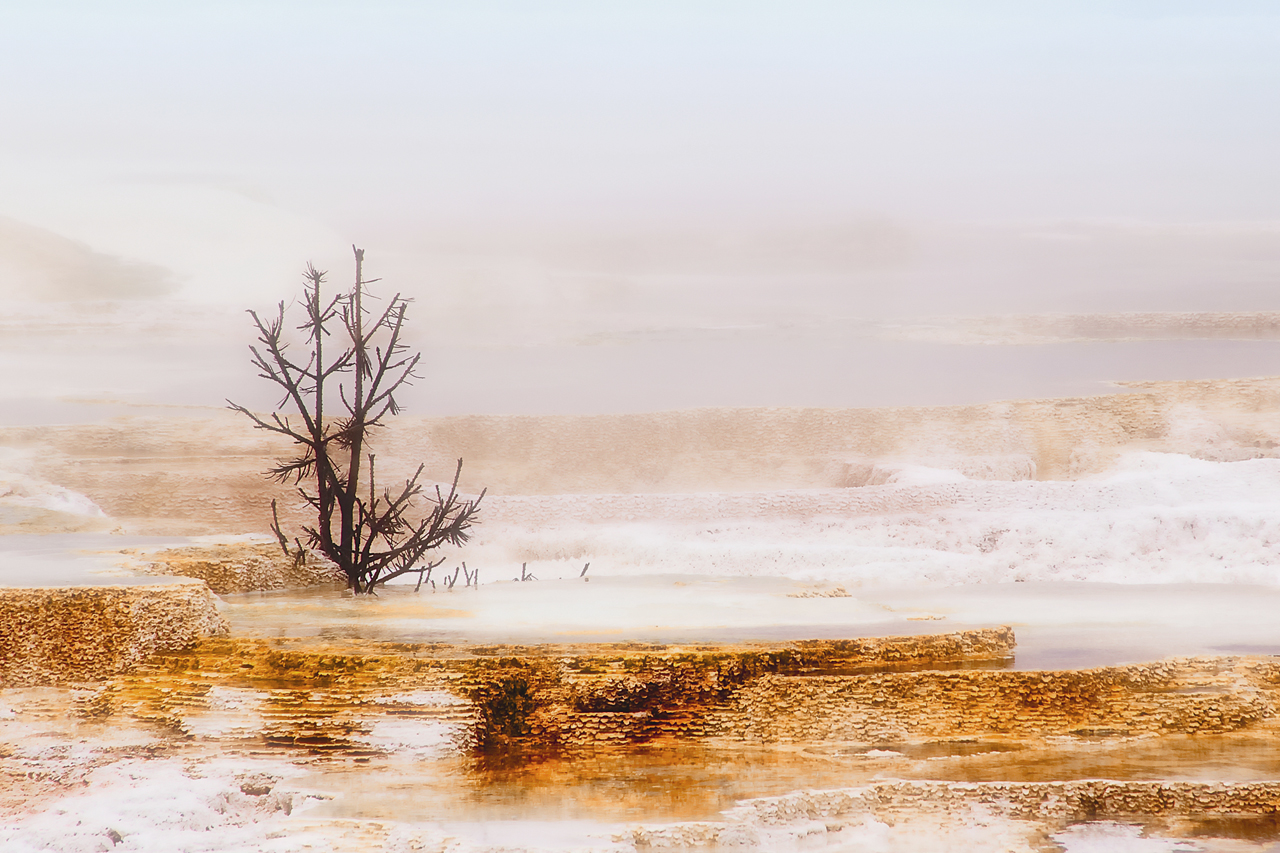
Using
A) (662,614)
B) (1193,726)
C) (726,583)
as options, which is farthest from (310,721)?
(1193,726)

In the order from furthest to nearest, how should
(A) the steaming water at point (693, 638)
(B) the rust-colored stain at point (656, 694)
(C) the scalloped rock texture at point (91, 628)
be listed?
(C) the scalloped rock texture at point (91, 628) → (B) the rust-colored stain at point (656, 694) → (A) the steaming water at point (693, 638)

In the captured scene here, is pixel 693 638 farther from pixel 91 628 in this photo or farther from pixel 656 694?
pixel 91 628

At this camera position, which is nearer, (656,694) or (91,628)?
(656,694)

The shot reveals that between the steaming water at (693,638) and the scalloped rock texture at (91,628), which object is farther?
the scalloped rock texture at (91,628)

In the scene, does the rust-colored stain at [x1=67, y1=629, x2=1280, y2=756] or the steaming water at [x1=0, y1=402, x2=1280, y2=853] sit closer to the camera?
the steaming water at [x1=0, y1=402, x2=1280, y2=853]

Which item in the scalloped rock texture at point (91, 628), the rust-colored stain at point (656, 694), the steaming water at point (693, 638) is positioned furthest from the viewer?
the scalloped rock texture at point (91, 628)

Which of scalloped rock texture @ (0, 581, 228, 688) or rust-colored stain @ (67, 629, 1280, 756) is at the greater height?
scalloped rock texture @ (0, 581, 228, 688)

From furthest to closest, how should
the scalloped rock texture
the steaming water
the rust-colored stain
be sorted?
the scalloped rock texture, the rust-colored stain, the steaming water

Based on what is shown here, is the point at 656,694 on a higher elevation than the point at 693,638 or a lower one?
lower

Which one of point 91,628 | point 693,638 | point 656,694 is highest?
point 91,628

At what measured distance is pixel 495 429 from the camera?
9.77 m

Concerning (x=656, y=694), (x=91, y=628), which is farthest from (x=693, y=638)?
(x=91, y=628)

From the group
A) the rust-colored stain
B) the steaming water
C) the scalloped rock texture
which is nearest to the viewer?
the steaming water

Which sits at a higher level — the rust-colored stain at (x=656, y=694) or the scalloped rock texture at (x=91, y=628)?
the scalloped rock texture at (x=91, y=628)
